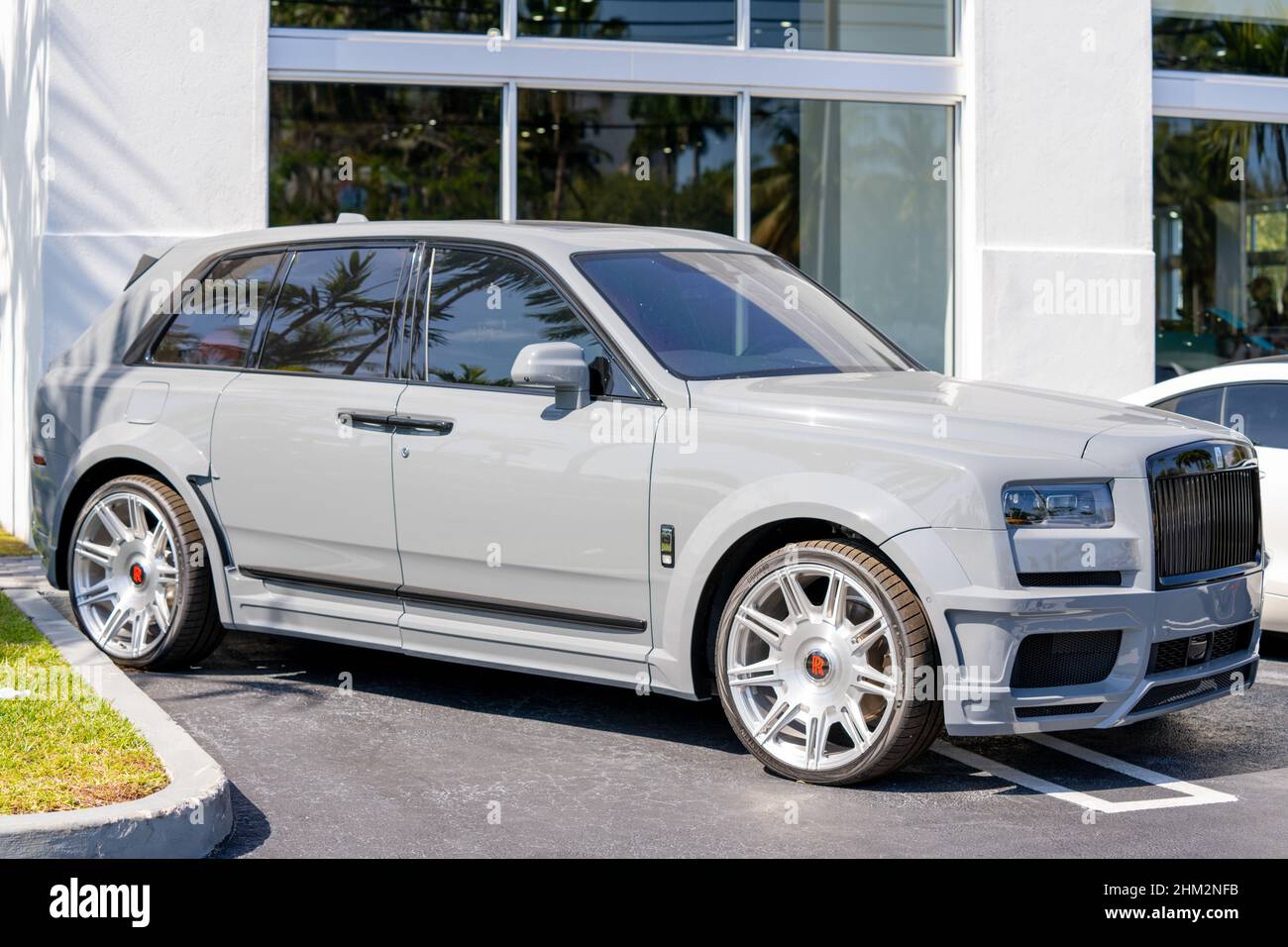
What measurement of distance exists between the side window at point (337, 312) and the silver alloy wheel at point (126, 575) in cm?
90

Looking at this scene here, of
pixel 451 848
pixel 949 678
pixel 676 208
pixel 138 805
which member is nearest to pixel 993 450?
pixel 949 678

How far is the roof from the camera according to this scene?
6676 mm

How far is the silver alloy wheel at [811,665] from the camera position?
5.62 metres

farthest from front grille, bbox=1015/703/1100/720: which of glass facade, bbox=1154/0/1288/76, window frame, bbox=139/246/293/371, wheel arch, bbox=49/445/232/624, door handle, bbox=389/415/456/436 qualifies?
glass facade, bbox=1154/0/1288/76

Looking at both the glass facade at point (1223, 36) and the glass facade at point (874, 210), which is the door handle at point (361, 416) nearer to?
the glass facade at point (874, 210)

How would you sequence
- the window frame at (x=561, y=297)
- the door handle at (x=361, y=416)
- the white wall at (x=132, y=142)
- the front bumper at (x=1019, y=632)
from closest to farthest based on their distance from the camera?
the front bumper at (x=1019, y=632) < the window frame at (x=561, y=297) < the door handle at (x=361, y=416) < the white wall at (x=132, y=142)

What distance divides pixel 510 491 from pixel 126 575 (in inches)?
87.9

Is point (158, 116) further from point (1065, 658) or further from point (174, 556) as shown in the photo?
point (1065, 658)

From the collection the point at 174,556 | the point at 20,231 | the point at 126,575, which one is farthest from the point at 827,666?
the point at 20,231

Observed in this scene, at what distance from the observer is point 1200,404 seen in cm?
838

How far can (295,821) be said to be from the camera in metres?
5.24

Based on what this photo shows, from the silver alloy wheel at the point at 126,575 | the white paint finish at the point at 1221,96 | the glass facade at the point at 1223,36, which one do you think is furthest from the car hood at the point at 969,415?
the glass facade at the point at 1223,36

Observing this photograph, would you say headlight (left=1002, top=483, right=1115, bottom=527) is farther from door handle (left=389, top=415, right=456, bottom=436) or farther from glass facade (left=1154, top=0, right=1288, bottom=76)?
glass facade (left=1154, top=0, right=1288, bottom=76)

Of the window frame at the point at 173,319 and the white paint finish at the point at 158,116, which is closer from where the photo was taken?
the window frame at the point at 173,319
